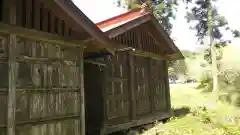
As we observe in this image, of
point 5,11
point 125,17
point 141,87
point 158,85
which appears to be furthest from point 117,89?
point 5,11

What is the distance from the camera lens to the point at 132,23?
11.0 m

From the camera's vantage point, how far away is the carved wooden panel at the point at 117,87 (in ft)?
33.5

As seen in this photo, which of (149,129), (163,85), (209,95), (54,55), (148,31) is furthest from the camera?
(209,95)

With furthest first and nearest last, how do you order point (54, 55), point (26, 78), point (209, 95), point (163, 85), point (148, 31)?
1. point (209, 95)
2. point (163, 85)
3. point (148, 31)
4. point (54, 55)
5. point (26, 78)

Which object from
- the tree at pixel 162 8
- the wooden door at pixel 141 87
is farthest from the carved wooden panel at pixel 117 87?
the tree at pixel 162 8

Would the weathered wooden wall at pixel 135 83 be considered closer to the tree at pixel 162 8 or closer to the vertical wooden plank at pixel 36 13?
the vertical wooden plank at pixel 36 13

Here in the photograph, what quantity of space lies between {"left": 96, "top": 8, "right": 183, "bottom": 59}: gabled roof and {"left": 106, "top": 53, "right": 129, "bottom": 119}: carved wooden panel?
1.13m

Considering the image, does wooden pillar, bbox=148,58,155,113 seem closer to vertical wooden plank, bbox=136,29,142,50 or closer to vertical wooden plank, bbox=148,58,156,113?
vertical wooden plank, bbox=148,58,156,113

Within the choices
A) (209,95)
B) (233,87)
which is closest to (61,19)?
(233,87)

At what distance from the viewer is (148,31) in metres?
13.1

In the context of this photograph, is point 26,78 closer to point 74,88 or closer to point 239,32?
point 74,88

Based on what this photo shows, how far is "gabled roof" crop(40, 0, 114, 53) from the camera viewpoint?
692 cm

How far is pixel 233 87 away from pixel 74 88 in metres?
21.5

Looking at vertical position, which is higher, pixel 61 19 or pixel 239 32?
pixel 239 32
